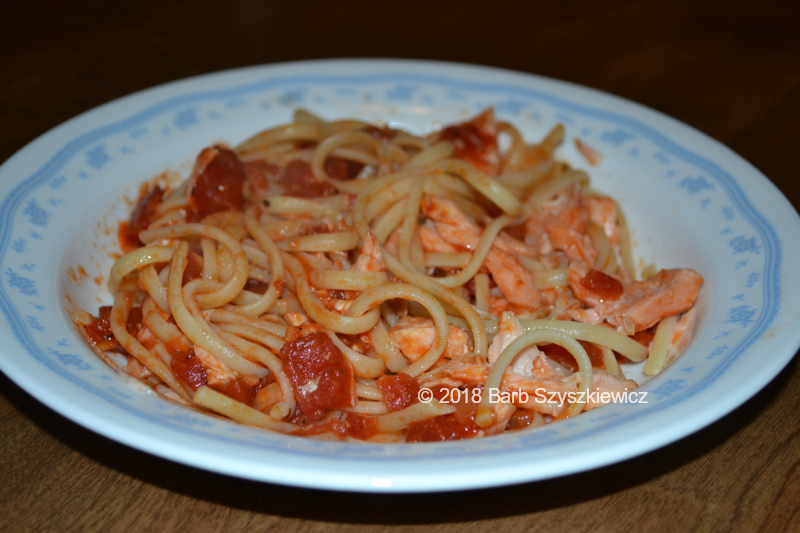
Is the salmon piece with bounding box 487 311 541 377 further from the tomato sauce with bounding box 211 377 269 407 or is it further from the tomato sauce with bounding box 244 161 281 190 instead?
the tomato sauce with bounding box 244 161 281 190

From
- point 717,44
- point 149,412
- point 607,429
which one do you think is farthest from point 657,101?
point 149,412

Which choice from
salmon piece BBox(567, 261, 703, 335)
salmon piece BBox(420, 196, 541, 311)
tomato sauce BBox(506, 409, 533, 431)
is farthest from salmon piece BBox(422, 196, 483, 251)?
tomato sauce BBox(506, 409, 533, 431)

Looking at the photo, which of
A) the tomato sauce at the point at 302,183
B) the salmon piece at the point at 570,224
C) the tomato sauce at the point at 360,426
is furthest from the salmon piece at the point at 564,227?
the tomato sauce at the point at 360,426

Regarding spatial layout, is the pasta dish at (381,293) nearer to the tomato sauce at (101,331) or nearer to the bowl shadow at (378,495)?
the tomato sauce at (101,331)

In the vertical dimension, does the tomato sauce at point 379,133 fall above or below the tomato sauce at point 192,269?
above

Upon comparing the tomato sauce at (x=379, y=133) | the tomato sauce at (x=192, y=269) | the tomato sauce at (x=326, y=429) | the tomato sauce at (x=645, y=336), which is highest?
the tomato sauce at (x=379, y=133)

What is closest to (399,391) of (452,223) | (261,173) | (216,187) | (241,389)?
(241,389)

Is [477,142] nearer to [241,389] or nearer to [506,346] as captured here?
[506,346]

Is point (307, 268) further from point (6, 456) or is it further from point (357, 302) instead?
point (6, 456)
